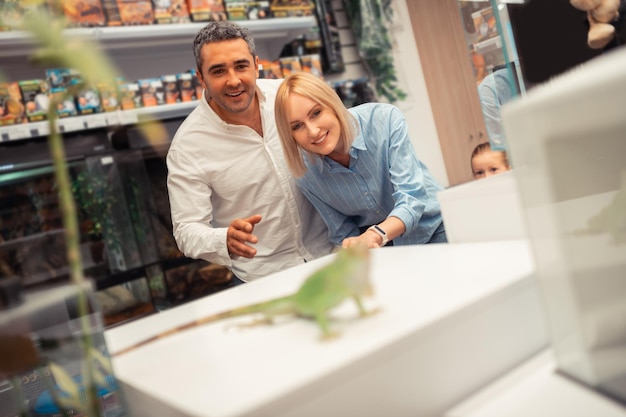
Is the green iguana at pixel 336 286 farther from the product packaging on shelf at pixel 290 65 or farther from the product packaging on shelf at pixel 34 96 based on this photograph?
the product packaging on shelf at pixel 290 65

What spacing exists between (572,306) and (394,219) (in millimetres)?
852

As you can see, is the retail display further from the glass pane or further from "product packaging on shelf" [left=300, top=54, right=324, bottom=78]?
the glass pane

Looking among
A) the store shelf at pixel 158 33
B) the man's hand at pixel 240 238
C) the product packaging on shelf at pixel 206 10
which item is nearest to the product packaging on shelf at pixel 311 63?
the store shelf at pixel 158 33

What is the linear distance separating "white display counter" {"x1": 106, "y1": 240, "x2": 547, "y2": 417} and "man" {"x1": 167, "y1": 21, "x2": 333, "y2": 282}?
1040 millimetres

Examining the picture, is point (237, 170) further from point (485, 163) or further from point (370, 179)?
point (485, 163)

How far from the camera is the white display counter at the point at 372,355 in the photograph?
0.54 meters

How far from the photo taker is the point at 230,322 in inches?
30.7

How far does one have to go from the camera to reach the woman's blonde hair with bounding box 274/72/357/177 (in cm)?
155

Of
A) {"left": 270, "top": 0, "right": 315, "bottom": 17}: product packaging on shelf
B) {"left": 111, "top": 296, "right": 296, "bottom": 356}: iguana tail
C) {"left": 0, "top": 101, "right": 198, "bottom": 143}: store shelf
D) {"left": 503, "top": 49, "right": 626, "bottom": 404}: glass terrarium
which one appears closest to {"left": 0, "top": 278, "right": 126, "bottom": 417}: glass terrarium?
{"left": 111, "top": 296, "right": 296, "bottom": 356}: iguana tail

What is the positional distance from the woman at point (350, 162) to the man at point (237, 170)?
142 mm

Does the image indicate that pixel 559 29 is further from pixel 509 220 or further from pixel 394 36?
pixel 394 36

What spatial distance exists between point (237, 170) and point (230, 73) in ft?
1.03

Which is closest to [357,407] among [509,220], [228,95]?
[509,220]

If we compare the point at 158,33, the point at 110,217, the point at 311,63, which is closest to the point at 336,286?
the point at 110,217
